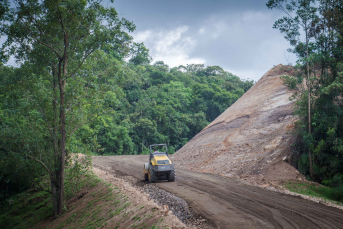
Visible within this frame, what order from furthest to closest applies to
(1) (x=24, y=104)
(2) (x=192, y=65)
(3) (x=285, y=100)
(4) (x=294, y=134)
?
(2) (x=192, y=65), (3) (x=285, y=100), (4) (x=294, y=134), (1) (x=24, y=104)

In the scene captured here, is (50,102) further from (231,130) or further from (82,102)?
(231,130)

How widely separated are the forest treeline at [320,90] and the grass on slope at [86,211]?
12449 millimetres

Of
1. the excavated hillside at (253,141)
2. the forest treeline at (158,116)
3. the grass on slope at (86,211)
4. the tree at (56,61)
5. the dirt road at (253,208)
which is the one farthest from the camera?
the forest treeline at (158,116)

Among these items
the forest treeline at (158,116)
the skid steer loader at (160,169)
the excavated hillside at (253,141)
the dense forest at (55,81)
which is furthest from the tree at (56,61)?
the forest treeline at (158,116)

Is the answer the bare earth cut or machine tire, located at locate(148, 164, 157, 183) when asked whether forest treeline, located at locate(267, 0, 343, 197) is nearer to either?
the bare earth cut

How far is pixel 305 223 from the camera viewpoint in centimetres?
771

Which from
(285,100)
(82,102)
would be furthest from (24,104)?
(285,100)

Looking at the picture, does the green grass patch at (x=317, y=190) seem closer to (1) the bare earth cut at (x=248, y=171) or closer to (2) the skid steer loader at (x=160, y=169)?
(1) the bare earth cut at (x=248, y=171)

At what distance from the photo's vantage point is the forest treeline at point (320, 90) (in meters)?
16.3

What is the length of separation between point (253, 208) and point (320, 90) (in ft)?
39.2

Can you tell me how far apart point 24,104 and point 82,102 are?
3032 millimetres

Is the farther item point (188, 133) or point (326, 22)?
point (188, 133)

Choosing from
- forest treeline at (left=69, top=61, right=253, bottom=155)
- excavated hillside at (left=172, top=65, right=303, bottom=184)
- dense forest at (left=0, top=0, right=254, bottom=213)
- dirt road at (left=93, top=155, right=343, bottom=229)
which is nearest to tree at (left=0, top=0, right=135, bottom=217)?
dense forest at (left=0, top=0, right=254, bottom=213)

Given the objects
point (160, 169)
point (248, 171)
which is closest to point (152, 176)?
point (160, 169)
